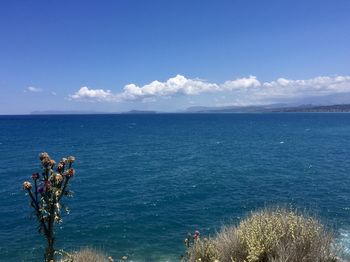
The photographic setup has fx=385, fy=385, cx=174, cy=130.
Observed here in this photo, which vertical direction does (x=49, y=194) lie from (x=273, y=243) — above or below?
above

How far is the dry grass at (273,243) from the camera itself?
39.8 feet

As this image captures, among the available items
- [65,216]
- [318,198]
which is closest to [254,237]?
[65,216]

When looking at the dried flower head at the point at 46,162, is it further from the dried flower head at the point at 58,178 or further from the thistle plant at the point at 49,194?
the dried flower head at the point at 58,178

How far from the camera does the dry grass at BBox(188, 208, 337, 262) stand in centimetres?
1214

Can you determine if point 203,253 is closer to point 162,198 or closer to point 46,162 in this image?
point 46,162

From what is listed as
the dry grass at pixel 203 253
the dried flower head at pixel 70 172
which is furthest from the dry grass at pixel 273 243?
the dried flower head at pixel 70 172

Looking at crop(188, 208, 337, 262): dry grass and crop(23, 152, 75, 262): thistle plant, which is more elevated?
crop(23, 152, 75, 262): thistle plant

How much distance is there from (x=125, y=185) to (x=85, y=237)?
1884 cm

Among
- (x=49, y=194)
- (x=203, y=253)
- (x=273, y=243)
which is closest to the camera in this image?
(x=49, y=194)

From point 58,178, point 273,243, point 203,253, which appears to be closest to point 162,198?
point 203,253

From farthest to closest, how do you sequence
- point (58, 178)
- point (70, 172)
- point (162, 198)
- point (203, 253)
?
point (162, 198) → point (203, 253) → point (70, 172) → point (58, 178)

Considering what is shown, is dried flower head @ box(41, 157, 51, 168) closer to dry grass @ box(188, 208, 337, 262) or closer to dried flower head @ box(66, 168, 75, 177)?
dried flower head @ box(66, 168, 75, 177)

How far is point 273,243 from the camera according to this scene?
1239 centimetres

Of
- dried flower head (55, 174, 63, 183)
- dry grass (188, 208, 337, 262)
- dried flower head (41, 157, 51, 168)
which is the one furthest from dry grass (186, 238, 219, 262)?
dried flower head (41, 157, 51, 168)
